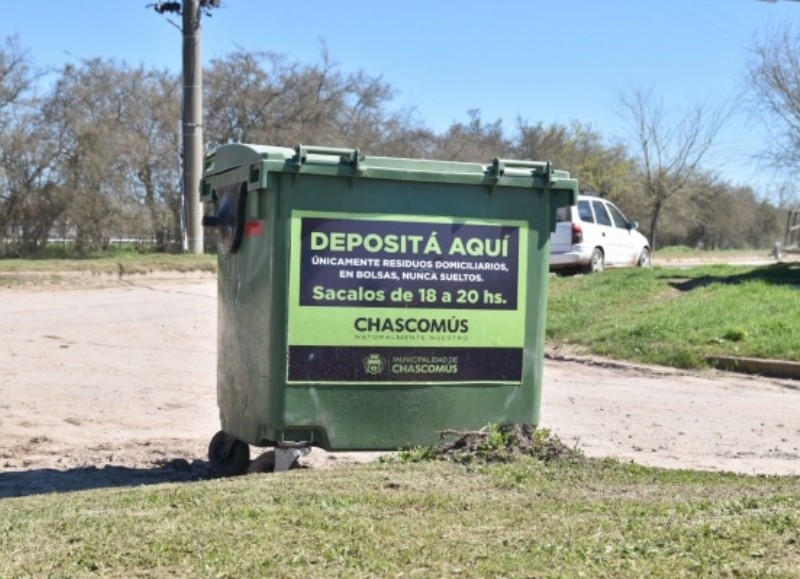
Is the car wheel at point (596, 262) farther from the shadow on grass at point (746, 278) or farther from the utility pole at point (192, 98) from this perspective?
the utility pole at point (192, 98)

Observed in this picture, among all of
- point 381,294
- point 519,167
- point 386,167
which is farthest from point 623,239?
point 381,294

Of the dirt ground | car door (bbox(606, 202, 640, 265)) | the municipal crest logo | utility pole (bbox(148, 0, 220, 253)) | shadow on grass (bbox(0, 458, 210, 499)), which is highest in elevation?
utility pole (bbox(148, 0, 220, 253))

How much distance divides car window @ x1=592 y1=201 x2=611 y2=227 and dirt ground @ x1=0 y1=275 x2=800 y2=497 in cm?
883

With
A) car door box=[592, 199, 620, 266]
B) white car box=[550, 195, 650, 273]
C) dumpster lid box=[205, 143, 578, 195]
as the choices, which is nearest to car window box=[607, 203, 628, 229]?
white car box=[550, 195, 650, 273]

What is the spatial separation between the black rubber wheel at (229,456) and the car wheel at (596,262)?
1474 cm

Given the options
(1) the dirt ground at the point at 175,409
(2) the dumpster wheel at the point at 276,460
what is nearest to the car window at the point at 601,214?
(1) the dirt ground at the point at 175,409

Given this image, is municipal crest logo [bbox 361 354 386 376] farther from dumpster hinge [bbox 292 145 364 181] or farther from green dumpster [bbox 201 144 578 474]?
dumpster hinge [bbox 292 145 364 181]

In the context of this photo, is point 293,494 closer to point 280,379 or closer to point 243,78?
point 280,379

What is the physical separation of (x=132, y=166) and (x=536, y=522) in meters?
26.1

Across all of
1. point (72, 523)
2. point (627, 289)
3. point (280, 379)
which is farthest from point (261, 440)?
point (627, 289)

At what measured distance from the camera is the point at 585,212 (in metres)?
21.5

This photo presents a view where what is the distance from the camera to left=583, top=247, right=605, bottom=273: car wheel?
69.8ft

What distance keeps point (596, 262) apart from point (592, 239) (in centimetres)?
46

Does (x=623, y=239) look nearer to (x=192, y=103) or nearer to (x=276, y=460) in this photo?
(x=192, y=103)
